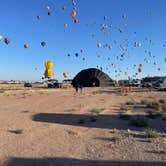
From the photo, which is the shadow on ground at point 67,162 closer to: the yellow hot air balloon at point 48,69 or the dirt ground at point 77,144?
the dirt ground at point 77,144

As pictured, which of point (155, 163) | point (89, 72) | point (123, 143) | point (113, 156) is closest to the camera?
point (155, 163)

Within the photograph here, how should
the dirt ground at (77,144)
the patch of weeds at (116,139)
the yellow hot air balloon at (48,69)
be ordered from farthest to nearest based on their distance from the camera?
the yellow hot air balloon at (48,69) < the patch of weeds at (116,139) < the dirt ground at (77,144)

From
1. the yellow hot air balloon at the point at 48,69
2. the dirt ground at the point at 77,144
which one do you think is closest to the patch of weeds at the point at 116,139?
the dirt ground at the point at 77,144

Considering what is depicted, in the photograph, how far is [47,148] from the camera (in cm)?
1012

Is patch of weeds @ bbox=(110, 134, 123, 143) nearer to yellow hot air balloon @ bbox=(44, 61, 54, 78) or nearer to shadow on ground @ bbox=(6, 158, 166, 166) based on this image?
shadow on ground @ bbox=(6, 158, 166, 166)

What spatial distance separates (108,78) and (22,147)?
335ft

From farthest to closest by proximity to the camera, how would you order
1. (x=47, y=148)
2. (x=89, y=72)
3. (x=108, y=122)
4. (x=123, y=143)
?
(x=89, y=72), (x=108, y=122), (x=123, y=143), (x=47, y=148)

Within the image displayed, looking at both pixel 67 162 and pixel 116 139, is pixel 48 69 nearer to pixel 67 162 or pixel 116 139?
pixel 116 139

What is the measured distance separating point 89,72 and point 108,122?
8767 cm

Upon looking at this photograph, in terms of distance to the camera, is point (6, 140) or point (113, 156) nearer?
point (113, 156)

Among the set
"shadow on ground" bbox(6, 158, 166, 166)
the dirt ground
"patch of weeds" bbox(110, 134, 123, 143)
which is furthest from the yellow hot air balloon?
"shadow on ground" bbox(6, 158, 166, 166)

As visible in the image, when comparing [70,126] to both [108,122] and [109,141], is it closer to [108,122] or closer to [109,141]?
[108,122]

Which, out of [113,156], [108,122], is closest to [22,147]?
[113,156]

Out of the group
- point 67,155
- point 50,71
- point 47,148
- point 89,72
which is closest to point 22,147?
point 47,148
